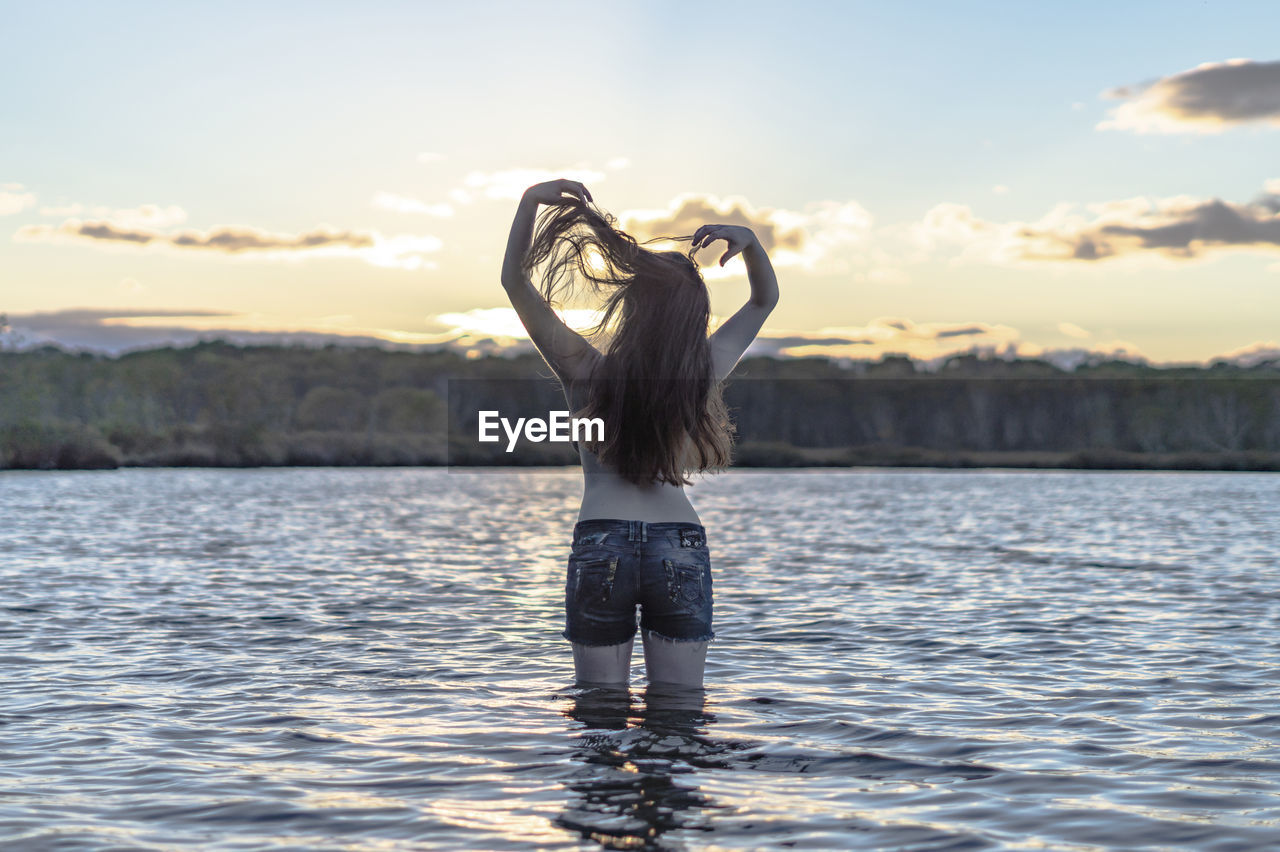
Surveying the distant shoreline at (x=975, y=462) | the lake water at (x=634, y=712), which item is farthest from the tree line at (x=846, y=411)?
the lake water at (x=634, y=712)

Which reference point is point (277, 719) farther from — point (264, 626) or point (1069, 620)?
point (1069, 620)

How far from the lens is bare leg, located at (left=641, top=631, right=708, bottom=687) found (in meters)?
5.12

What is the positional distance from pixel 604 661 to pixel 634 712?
41.8 inches

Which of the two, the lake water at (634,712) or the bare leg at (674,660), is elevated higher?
the bare leg at (674,660)

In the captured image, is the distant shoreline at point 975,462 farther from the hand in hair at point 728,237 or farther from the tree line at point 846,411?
the hand in hair at point 728,237

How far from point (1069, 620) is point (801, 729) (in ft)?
21.8

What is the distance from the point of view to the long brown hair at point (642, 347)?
4664 millimetres

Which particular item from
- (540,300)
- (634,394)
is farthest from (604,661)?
(540,300)

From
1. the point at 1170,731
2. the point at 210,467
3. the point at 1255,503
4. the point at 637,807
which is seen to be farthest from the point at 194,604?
the point at 210,467

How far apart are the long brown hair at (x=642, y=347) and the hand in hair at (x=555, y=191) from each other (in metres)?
0.06

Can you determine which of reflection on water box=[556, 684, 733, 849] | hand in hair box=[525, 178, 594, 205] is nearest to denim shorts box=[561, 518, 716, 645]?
reflection on water box=[556, 684, 733, 849]

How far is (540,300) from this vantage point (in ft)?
15.7

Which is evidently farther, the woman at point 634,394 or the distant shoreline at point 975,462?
the distant shoreline at point 975,462

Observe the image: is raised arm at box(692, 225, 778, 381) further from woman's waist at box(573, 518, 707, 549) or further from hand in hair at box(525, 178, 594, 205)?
woman's waist at box(573, 518, 707, 549)
